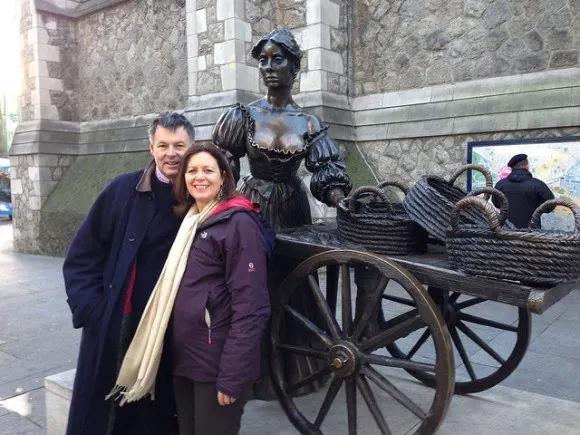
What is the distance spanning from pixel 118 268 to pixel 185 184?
44cm

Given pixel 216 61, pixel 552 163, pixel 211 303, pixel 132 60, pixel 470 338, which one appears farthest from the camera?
pixel 132 60

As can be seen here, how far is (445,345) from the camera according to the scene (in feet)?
6.19

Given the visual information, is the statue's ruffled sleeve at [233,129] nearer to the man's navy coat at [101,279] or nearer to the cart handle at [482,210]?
the man's navy coat at [101,279]

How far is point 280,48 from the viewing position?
259 cm

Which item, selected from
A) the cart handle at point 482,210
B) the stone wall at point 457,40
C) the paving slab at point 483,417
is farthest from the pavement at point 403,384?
the stone wall at point 457,40

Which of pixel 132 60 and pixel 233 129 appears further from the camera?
pixel 132 60

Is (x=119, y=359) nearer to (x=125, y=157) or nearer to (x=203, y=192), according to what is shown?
(x=203, y=192)

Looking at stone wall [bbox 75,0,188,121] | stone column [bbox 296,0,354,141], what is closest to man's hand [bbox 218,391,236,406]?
stone column [bbox 296,0,354,141]

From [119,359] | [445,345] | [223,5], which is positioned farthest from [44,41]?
[445,345]

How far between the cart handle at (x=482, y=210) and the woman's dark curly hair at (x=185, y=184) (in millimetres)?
833

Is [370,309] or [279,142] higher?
[279,142]

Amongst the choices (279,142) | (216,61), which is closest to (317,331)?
(279,142)

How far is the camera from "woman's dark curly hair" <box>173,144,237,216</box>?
1.92 metres

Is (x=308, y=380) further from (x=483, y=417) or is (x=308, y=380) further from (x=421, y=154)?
(x=421, y=154)
